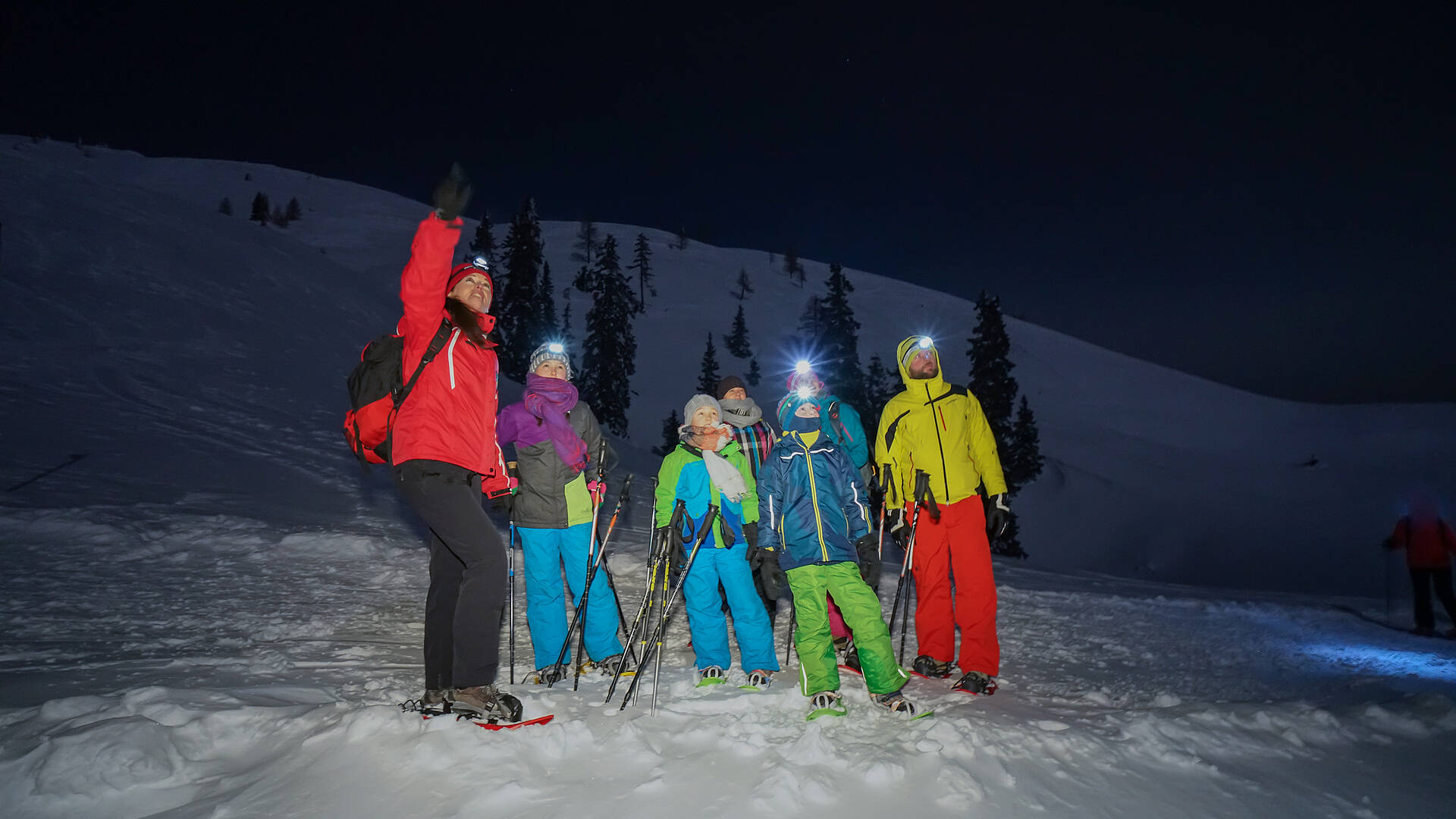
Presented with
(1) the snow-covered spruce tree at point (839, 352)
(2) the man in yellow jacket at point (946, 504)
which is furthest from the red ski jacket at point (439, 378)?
(1) the snow-covered spruce tree at point (839, 352)

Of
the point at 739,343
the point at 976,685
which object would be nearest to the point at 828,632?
the point at 976,685

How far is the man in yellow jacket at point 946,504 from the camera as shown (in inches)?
206

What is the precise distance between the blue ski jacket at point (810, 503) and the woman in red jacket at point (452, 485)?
1778mm

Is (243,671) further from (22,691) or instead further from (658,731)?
(658,731)

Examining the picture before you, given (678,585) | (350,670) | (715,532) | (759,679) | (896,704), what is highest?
(715,532)

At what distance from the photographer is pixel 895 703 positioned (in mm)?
4105

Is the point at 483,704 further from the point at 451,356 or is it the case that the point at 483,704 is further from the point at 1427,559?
the point at 1427,559

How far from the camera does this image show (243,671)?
4.69 m

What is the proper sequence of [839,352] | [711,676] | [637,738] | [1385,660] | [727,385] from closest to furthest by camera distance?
[637,738] → [711,676] → [727,385] → [1385,660] → [839,352]

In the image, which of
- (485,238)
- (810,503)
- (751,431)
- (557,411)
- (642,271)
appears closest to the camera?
(810,503)

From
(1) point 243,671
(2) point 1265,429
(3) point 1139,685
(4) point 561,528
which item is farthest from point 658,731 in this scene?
(2) point 1265,429

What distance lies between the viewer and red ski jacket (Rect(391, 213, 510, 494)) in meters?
3.47

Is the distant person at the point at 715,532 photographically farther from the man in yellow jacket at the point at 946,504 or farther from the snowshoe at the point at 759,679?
the man in yellow jacket at the point at 946,504

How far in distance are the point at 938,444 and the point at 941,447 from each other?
4 cm
